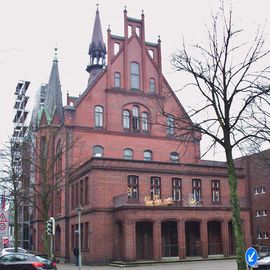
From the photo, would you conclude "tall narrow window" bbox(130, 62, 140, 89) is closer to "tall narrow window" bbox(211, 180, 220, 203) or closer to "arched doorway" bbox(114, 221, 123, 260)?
"tall narrow window" bbox(211, 180, 220, 203)

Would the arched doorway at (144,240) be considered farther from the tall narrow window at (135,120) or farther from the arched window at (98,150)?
the tall narrow window at (135,120)

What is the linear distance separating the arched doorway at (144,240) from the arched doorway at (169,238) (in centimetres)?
109

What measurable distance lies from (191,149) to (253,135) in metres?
35.5

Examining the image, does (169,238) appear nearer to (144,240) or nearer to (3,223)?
(144,240)

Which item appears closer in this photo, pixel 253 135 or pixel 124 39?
pixel 253 135

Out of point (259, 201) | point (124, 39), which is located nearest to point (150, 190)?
point (124, 39)

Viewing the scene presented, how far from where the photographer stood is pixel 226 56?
17562 millimetres

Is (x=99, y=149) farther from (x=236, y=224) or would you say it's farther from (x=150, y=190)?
(x=236, y=224)

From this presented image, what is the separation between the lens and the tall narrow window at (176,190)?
1634 inches

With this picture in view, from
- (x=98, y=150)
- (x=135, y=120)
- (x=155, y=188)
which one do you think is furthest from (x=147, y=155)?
(x=155, y=188)

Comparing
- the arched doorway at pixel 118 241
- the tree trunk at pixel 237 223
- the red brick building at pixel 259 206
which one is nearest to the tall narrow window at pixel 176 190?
the arched doorway at pixel 118 241

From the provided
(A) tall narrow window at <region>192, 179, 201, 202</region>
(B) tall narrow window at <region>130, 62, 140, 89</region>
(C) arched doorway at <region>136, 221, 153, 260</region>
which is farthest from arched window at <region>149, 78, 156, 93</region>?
(C) arched doorway at <region>136, 221, 153, 260</region>

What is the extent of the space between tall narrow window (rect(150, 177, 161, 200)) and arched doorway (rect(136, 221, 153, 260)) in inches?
99.1

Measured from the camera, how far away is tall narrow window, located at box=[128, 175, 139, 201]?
39719mm
